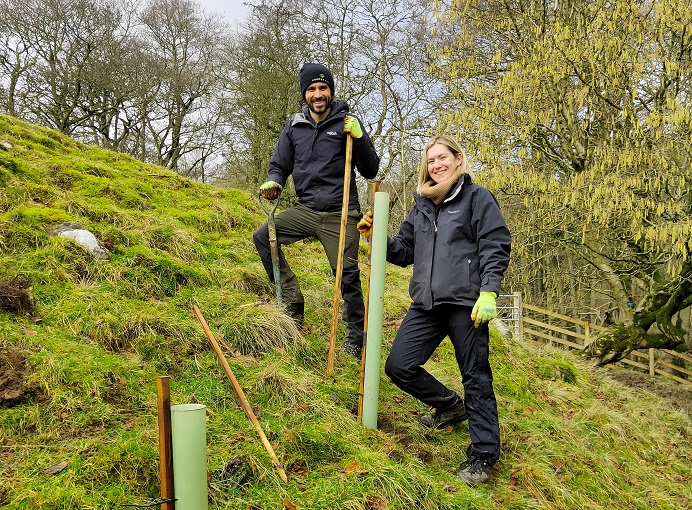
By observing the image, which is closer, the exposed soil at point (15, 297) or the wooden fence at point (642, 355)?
the exposed soil at point (15, 297)

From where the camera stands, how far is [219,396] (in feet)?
10.8

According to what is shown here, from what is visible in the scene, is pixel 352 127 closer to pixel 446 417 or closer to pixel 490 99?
pixel 446 417

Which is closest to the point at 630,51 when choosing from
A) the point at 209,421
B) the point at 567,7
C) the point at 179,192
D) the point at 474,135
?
the point at 567,7

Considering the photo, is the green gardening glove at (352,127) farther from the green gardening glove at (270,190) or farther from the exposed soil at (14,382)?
the exposed soil at (14,382)

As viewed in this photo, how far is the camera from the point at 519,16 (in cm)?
856

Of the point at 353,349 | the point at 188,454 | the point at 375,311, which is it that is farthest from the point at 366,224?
the point at 188,454

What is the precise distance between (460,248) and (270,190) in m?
1.73

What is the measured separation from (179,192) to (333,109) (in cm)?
393

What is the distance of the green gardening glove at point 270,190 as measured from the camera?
4.09m

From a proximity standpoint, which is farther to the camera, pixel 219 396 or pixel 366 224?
pixel 366 224

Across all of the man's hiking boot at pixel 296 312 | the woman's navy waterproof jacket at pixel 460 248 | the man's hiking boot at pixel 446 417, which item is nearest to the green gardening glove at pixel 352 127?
the woman's navy waterproof jacket at pixel 460 248

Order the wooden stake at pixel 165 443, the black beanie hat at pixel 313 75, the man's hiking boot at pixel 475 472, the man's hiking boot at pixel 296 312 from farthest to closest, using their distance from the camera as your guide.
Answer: the man's hiking boot at pixel 296 312
the black beanie hat at pixel 313 75
the man's hiking boot at pixel 475 472
the wooden stake at pixel 165 443

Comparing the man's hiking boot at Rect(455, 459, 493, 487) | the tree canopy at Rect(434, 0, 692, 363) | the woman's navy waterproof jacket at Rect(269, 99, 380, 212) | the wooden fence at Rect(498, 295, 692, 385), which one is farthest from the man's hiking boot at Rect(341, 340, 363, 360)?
the wooden fence at Rect(498, 295, 692, 385)

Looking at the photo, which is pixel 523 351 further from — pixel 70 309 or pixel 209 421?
pixel 70 309
